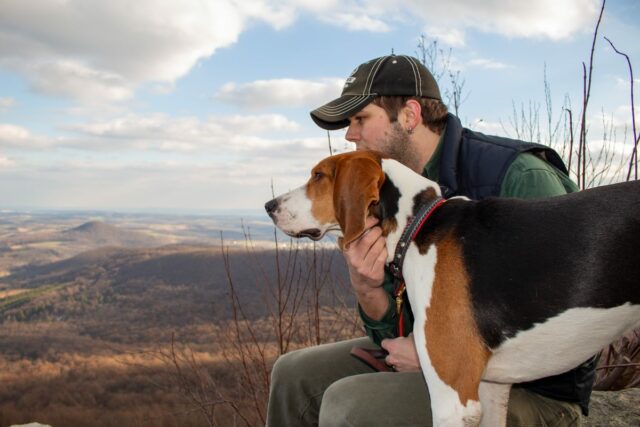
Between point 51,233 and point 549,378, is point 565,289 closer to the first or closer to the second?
point 549,378

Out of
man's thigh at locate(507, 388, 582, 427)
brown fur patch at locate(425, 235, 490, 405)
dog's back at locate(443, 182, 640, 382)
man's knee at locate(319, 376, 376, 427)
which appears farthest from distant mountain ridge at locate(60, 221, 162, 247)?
dog's back at locate(443, 182, 640, 382)

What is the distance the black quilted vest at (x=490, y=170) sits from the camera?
293cm

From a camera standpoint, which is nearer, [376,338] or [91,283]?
[376,338]

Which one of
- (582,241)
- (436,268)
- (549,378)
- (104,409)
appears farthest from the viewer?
(104,409)

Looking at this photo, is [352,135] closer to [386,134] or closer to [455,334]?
[386,134]

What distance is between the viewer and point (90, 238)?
123 m

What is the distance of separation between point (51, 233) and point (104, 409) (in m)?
131

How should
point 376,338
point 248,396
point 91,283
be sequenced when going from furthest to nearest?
point 91,283 → point 248,396 → point 376,338

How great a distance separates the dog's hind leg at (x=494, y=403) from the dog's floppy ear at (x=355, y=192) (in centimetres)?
109

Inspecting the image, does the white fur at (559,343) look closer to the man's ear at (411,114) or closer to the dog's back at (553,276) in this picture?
the dog's back at (553,276)

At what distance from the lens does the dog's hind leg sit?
2.79 meters

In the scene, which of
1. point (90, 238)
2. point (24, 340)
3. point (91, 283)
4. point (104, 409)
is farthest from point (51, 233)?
point (104, 409)

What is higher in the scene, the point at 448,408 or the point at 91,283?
the point at 448,408

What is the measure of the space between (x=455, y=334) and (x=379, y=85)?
197cm
